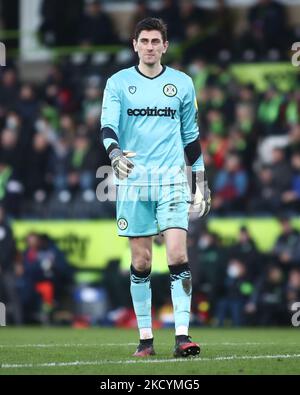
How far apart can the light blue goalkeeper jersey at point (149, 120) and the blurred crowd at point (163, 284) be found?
230 inches

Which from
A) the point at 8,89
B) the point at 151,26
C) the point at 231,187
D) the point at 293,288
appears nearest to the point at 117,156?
the point at 151,26

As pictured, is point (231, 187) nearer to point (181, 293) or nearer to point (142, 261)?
point (142, 261)

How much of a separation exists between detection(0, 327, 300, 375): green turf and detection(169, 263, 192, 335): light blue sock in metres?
0.31

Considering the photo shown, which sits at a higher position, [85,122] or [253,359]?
[85,122]

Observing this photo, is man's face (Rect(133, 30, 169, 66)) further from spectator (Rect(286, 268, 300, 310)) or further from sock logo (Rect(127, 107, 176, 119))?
spectator (Rect(286, 268, 300, 310))

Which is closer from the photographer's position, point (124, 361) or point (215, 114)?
point (124, 361)

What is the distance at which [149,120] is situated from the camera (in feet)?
29.3

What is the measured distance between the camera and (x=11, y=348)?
10.0 meters

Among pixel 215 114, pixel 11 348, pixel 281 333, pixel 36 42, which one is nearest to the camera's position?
pixel 11 348

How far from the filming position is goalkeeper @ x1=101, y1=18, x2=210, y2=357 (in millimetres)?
8844
